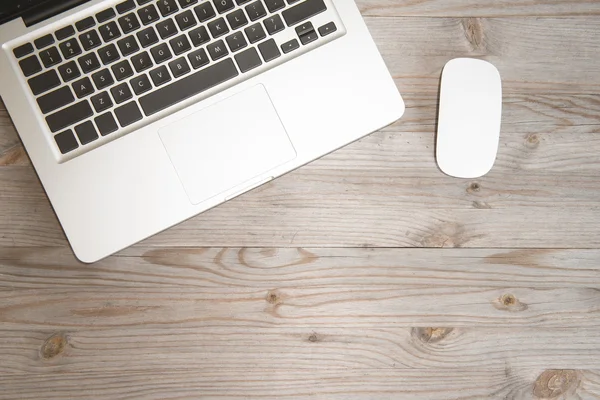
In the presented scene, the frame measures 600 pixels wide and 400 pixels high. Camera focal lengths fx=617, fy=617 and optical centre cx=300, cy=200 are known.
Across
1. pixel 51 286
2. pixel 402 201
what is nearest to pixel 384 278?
pixel 402 201

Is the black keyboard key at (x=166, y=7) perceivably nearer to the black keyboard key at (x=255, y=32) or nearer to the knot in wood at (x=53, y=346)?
the black keyboard key at (x=255, y=32)

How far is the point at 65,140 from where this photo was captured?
2.18 feet

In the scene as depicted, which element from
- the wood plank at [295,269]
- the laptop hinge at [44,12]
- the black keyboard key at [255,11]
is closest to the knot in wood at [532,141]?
the wood plank at [295,269]

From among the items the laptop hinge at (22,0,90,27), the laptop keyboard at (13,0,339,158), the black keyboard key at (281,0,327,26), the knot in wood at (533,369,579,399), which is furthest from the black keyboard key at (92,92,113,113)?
the knot in wood at (533,369,579,399)

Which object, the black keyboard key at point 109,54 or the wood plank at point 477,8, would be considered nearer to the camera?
the black keyboard key at point 109,54

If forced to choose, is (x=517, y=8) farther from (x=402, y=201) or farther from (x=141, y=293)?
(x=141, y=293)

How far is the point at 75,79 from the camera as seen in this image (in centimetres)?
67

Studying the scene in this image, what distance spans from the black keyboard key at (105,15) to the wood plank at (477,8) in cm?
30

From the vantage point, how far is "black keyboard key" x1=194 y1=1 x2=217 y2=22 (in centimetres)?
68

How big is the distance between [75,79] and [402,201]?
0.39 meters

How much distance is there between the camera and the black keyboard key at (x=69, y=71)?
26.2 inches

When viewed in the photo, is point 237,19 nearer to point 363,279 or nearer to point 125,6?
point 125,6

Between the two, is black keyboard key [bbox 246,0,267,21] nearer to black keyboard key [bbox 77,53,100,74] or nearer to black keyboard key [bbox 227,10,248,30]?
black keyboard key [bbox 227,10,248,30]

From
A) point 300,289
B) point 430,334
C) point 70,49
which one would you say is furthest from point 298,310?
point 70,49
